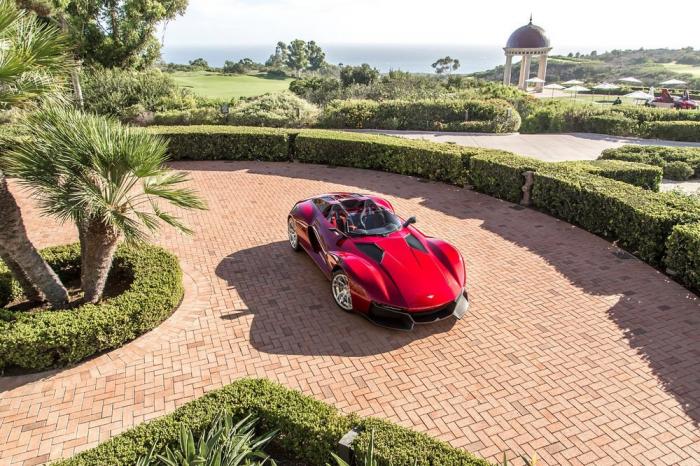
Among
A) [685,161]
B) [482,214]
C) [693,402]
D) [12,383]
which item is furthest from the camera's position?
[685,161]

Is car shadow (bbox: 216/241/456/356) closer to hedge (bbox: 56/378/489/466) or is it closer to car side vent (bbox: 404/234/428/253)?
car side vent (bbox: 404/234/428/253)

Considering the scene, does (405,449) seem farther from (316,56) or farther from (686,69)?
(316,56)

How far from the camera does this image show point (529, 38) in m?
48.2

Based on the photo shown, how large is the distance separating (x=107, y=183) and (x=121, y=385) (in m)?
2.64

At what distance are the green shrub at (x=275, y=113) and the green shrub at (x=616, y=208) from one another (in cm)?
1567

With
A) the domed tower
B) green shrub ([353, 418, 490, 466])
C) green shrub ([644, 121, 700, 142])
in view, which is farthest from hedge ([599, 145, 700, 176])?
the domed tower

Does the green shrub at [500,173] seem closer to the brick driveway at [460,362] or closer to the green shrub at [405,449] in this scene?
the brick driveway at [460,362]

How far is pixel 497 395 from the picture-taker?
570 centimetres

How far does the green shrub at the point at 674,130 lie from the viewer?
2364 centimetres

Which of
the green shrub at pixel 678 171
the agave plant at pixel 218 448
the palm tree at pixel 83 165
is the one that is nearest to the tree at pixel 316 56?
the green shrub at pixel 678 171

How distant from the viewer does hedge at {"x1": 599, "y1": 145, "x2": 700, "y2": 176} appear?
55.4 ft

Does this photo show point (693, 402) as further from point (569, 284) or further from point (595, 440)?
point (569, 284)

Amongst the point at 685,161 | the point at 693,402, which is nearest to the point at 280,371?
the point at 693,402

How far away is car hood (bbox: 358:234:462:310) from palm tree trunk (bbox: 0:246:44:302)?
17.6ft
